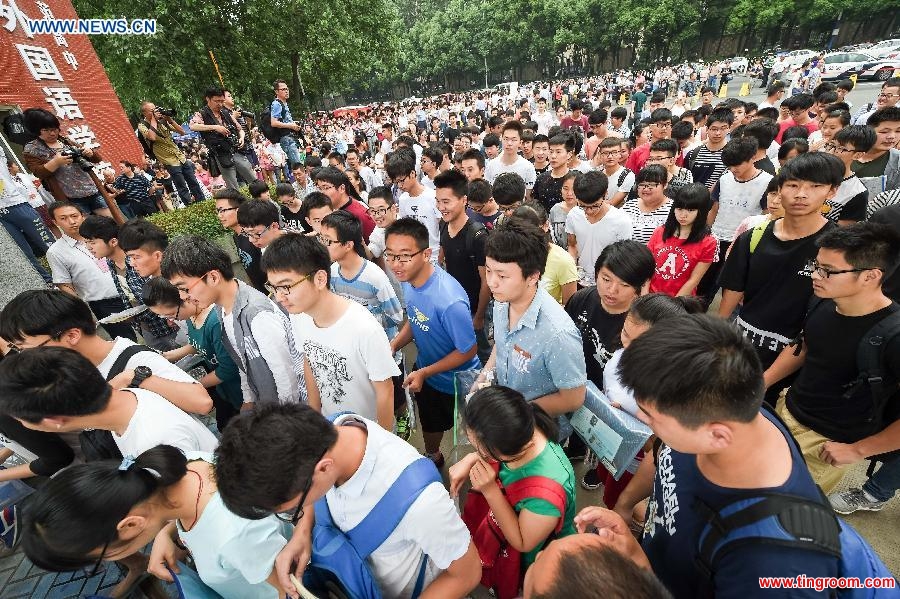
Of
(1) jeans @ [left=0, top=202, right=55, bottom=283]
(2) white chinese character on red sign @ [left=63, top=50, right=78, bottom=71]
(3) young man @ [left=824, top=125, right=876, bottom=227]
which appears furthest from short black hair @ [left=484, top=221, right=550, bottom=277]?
(2) white chinese character on red sign @ [left=63, top=50, right=78, bottom=71]

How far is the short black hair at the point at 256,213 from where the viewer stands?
13.2 ft

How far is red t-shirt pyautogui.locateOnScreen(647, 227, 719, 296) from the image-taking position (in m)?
3.32

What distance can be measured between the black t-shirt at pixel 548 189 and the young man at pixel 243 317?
145 inches

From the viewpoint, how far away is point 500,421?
1.68m

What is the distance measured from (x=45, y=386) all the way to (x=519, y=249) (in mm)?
2281

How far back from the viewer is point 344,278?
328 centimetres

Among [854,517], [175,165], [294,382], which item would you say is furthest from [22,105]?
[854,517]

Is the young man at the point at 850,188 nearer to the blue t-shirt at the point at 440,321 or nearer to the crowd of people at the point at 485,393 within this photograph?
the crowd of people at the point at 485,393

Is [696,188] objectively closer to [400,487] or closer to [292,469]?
[400,487]

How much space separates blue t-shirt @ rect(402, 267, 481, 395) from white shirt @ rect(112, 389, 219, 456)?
1416 mm

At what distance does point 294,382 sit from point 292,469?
1535mm

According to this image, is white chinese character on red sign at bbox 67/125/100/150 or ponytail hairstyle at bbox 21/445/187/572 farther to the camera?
white chinese character on red sign at bbox 67/125/100/150

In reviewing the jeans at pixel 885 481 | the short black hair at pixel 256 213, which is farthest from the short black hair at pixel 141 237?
the jeans at pixel 885 481

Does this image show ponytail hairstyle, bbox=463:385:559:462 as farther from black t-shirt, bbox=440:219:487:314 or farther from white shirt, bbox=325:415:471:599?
black t-shirt, bbox=440:219:487:314
